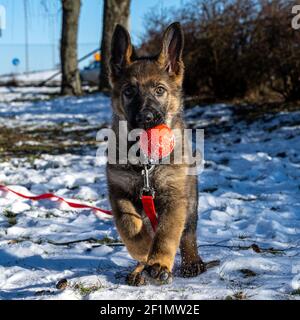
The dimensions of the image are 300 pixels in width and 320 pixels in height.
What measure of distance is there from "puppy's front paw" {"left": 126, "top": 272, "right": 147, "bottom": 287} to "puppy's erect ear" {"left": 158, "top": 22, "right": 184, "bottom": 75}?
5.96 feet

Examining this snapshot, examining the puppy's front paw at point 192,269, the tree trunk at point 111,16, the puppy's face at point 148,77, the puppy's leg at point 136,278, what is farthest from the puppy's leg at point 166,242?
the tree trunk at point 111,16

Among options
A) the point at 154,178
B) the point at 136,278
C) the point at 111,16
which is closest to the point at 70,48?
the point at 111,16

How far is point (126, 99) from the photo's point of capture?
4.56 metres

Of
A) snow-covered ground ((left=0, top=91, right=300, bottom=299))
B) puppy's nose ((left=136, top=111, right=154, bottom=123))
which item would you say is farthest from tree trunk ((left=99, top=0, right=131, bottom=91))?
puppy's nose ((left=136, top=111, right=154, bottom=123))

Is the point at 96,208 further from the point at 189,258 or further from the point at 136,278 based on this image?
the point at 136,278

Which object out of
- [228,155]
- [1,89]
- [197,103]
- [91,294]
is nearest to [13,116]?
[197,103]

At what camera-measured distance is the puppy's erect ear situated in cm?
463

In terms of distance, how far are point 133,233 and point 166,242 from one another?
0.84 feet

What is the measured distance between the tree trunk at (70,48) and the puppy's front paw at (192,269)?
59.9 feet

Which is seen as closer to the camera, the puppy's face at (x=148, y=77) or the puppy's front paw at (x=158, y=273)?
the puppy's front paw at (x=158, y=273)

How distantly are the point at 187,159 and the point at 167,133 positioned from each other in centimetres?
25

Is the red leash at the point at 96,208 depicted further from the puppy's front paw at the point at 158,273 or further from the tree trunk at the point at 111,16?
the tree trunk at the point at 111,16

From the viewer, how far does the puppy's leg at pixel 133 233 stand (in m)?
3.87
